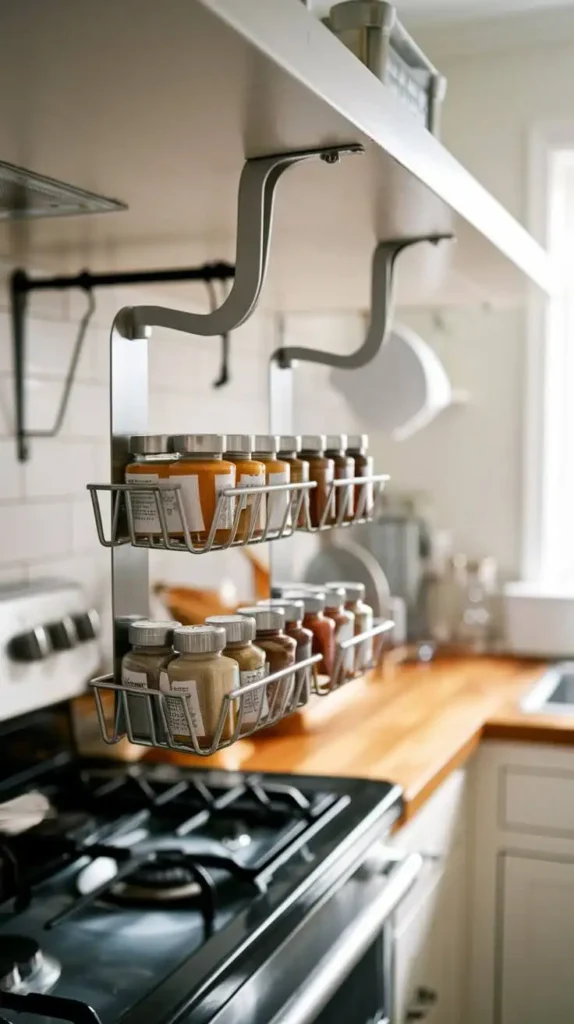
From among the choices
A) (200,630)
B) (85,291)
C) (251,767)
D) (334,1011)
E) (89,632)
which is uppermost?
(85,291)

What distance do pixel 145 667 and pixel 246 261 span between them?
0.40 meters

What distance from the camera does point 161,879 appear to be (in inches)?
46.8

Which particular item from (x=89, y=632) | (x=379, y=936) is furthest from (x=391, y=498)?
(x=379, y=936)

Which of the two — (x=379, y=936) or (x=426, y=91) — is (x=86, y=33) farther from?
(x=379, y=936)

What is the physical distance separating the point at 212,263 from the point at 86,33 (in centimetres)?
101

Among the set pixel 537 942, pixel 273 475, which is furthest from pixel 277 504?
pixel 537 942

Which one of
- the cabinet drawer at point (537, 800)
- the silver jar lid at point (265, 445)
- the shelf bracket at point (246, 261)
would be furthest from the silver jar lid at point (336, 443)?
the cabinet drawer at point (537, 800)

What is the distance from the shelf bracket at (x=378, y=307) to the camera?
4.76 ft

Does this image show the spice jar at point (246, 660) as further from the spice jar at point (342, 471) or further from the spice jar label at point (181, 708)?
the spice jar at point (342, 471)

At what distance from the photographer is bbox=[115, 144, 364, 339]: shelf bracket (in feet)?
3.36

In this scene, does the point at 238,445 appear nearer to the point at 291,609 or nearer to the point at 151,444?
the point at 151,444

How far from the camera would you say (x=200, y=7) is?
0.69 m

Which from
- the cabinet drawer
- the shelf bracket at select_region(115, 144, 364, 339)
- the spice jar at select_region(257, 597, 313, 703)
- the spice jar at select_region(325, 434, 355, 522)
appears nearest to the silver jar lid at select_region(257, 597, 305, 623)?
the spice jar at select_region(257, 597, 313, 703)

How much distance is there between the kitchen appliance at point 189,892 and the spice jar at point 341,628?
20 centimetres
